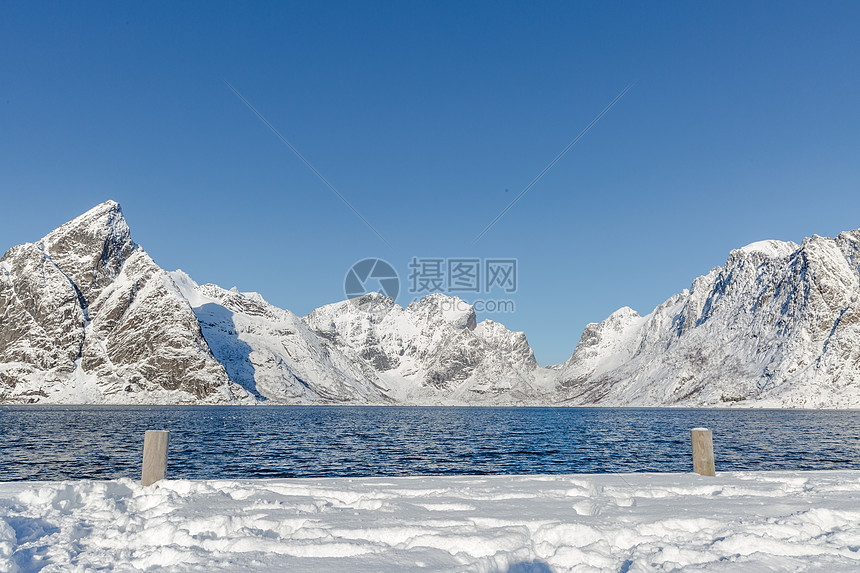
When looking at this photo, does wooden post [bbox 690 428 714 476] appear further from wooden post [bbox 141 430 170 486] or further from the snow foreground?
wooden post [bbox 141 430 170 486]

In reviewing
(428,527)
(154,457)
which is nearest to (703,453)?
(428,527)

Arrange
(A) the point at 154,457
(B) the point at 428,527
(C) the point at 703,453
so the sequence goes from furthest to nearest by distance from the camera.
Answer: (C) the point at 703,453 → (A) the point at 154,457 → (B) the point at 428,527

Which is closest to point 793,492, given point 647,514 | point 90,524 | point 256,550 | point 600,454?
point 647,514

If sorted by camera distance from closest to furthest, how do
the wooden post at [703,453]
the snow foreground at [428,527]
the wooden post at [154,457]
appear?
the snow foreground at [428,527] → the wooden post at [154,457] → the wooden post at [703,453]

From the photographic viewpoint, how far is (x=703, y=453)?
764 inches

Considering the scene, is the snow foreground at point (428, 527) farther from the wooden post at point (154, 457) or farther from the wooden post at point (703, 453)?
the wooden post at point (703, 453)

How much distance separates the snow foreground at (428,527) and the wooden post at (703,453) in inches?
96.0

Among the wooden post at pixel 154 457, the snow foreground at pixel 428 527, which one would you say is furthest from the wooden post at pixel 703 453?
the wooden post at pixel 154 457

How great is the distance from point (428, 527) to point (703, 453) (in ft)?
41.3

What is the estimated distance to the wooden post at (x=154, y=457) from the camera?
16.4m

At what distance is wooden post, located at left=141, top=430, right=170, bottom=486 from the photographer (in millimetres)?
16375

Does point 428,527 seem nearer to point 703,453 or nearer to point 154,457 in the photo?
point 154,457

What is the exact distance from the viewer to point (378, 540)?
10367 mm

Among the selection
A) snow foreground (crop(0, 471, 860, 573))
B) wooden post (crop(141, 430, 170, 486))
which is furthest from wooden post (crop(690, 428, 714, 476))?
wooden post (crop(141, 430, 170, 486))
